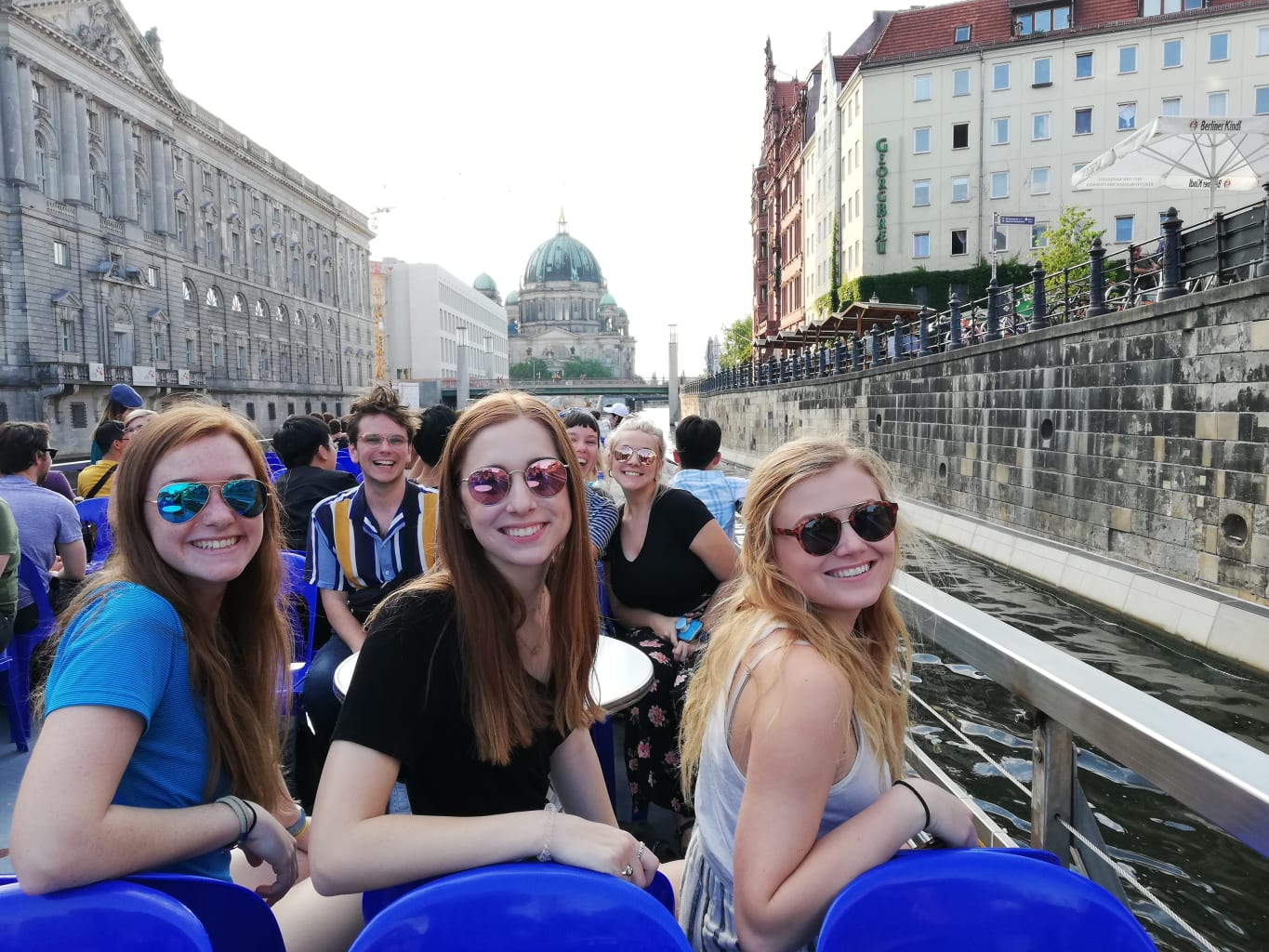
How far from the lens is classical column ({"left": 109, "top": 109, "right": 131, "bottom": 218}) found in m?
46.4

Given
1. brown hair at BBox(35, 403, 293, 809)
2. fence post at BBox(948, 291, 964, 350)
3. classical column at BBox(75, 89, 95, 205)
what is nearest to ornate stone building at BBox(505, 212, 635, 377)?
classical column at BBox(75, 89, 95, 205)

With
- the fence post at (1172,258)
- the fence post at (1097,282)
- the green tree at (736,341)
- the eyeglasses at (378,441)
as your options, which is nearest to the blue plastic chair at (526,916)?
the eyeglasses at (378,441)

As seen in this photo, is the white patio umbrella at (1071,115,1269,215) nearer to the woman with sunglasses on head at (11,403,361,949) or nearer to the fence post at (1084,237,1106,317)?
the fence post at (1084,237,1106,317)

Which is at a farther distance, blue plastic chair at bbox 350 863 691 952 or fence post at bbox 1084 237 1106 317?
fence post at bbox 1084 237 1106 317

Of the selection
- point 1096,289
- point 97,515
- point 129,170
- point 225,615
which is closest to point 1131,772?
point 225,615

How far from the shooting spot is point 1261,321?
888cm

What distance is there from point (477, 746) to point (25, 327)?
150 ft

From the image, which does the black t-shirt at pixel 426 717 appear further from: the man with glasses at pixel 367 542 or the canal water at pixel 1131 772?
the man with glasses at pixel 367 542

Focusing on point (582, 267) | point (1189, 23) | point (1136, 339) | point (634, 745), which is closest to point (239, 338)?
point (1189, 23)

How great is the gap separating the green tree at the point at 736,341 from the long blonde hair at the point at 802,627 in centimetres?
7423

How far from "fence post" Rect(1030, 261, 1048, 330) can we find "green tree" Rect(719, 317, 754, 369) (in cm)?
6164

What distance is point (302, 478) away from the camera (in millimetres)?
5375

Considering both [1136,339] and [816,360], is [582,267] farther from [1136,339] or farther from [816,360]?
[1136,339]

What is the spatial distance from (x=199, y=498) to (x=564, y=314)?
148 meters
